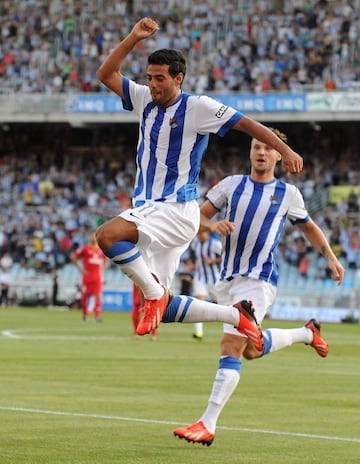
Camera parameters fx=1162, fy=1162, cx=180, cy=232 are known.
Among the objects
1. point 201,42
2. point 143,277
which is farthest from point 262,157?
point 201,42

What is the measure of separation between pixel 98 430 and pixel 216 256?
1463cm

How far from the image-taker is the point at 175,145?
29.8ft

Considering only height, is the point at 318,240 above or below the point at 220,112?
below

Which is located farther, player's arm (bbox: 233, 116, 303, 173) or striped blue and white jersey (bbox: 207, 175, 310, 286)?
striped blue and white jersey (bbox: 207, 175, 310, 286)

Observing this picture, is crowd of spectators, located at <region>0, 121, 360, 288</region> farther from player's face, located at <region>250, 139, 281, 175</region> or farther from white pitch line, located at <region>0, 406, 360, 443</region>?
player's face, located at <region>250, 139, 281, 175</region>

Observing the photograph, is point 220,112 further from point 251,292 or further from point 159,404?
point 159,404

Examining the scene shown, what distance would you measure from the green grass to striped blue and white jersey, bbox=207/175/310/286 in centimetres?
141

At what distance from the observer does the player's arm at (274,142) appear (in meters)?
8.44

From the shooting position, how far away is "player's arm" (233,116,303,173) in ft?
27.7

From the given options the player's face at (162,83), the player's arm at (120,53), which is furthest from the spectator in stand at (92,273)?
the player's face at (162,83)

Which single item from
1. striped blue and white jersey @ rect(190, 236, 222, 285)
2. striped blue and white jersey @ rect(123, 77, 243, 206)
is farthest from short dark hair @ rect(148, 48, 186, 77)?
striped blue and white jersey @ rect(190, 236, 222, 285)

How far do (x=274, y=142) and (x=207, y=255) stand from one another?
15575 millimetres

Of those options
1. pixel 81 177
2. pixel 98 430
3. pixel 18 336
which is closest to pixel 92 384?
pixel 98 430

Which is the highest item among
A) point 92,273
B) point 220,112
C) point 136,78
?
point 220,112
